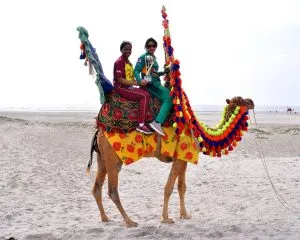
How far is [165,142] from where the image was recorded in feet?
22.5

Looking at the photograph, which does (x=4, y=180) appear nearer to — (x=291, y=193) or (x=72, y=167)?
(x=72, y=167)

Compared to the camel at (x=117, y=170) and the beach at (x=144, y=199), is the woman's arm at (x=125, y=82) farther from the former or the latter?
the beach at (x=144, y=199)

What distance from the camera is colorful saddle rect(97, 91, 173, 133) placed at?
6.70 metres

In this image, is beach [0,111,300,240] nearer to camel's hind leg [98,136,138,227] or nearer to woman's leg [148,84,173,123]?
camel's hind leg [98,136,138,227]

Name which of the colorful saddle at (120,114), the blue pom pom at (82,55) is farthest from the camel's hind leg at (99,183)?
the blue pom pom at (82,55)

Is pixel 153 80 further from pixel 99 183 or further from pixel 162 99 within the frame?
pixel 99 183

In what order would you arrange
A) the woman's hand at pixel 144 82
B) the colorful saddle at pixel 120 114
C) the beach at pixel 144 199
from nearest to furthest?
the beach at pixel 144 199 → the woman's hand at pixel 144 82 → the colorful saddle at pixel 120 114

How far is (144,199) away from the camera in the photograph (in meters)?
8.98

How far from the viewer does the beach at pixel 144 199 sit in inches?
253

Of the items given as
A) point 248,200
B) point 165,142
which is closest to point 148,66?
point 165,142

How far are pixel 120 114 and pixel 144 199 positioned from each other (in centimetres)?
295

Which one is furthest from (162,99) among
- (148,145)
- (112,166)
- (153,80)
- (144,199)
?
(144,199)

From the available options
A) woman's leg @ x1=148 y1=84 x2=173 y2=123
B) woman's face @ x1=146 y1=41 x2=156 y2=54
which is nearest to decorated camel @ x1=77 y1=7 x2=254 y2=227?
woman's leg @ x1=148 y1=84 x2=173 y2=123

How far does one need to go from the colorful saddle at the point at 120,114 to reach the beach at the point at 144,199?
1649mm
